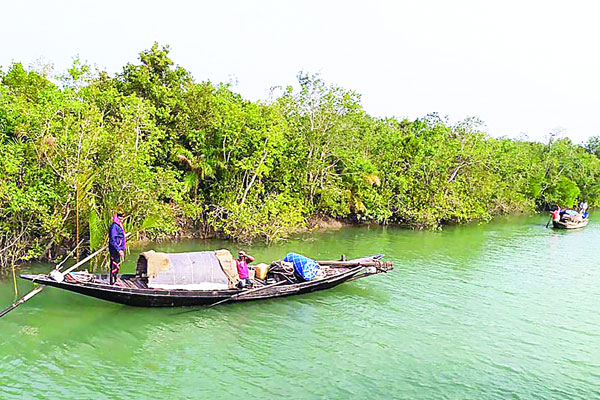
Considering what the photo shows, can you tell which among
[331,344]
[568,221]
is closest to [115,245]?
[331,344]

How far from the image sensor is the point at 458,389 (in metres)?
7.52

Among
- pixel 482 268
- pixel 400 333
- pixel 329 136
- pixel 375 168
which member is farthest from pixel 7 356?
pixel 375 168

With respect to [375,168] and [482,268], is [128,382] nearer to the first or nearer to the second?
[482,268]

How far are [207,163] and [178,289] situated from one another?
8478 millimetres

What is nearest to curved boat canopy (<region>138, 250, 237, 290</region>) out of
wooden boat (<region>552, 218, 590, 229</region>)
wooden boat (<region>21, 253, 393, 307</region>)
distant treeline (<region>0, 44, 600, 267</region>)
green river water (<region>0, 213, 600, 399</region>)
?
wooden boat (<region>21, 253, 393, 307</region>)

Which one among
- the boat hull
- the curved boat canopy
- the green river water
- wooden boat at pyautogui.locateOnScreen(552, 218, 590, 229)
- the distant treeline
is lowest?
the green river water

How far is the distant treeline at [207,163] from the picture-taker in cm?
1224

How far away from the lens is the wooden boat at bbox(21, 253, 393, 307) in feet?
30.6

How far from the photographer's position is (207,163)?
17828 mm

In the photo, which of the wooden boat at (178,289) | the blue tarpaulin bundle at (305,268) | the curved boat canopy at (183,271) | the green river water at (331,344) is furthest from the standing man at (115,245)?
the blue tarpaulin bundle at (305,268)

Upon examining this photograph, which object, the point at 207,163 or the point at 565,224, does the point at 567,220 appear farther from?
the point at 207,163

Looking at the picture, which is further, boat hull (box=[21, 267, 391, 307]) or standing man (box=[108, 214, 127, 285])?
standing man (box=[108, 214, 127, 285])

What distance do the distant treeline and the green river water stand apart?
7.09 feet

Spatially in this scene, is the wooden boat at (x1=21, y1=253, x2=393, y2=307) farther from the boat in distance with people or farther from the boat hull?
the boat in distance with people
